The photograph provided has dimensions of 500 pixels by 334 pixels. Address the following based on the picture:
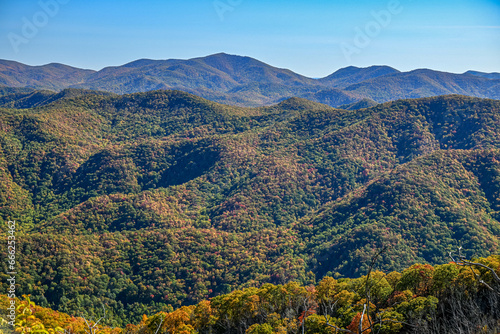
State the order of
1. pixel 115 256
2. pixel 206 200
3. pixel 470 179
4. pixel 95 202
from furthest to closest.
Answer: pixel 206 200 → pixel 95 202 → pixel 470 179 → pixel 115 256

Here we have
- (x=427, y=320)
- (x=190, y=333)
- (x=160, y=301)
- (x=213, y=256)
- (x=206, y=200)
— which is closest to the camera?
(x=427, y=320)

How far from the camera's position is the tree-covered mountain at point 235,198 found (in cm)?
8050

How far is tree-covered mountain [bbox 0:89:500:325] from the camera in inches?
3169

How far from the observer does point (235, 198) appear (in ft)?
422

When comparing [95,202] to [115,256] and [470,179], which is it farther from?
[470,179]

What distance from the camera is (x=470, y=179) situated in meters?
105

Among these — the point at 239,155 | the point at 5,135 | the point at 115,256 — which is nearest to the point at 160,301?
the point at 115,256

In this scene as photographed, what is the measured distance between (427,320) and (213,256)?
7145 centimetres

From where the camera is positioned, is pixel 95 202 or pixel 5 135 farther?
pixel 5 135

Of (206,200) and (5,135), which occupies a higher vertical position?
(5,135)

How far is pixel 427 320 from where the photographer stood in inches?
1064

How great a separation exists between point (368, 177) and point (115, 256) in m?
105

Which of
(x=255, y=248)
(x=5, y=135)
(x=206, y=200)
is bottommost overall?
(x=255, y=248)

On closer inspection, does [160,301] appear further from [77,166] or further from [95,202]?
[77,166]
